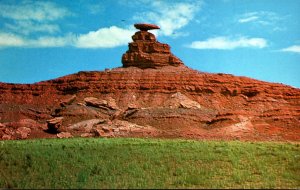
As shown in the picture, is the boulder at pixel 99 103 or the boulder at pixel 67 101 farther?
the boulder at pixel 67 101

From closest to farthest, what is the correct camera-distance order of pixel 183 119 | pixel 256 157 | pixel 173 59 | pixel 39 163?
pixel 39 163 < pixel 256 157 < pixel 183 119 < pixel 173 59

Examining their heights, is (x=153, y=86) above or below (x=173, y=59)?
below

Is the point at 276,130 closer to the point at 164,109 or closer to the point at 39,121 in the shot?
the point at 164,109

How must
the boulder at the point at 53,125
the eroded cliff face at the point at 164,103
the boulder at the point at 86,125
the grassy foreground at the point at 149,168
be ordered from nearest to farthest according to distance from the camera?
the grassy foreground at the point at 149,168 < the boulder at the point at 53,125 < the eroded cliff face at the point at 164,103 < the boulder at the point at 86,125

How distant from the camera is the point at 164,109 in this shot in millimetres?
61188

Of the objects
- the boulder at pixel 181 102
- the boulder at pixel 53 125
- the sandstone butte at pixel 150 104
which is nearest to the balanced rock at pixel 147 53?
the sandstone butte at pixel 150 104

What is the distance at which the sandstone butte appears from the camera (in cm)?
5420

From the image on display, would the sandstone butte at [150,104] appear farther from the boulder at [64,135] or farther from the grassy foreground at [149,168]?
the grassy foreground at [149,168]

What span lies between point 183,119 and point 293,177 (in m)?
38.1

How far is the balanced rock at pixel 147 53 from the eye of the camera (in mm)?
79188

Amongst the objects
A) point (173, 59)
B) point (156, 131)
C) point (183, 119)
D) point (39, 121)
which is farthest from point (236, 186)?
point (173, 59)

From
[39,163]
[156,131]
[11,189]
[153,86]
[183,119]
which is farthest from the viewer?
[153,86]

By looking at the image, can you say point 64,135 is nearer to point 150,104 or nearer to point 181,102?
point 150,104

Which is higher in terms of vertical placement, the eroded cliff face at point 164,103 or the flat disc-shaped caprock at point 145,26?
the flat disc-shaped caprock at point 145,26
